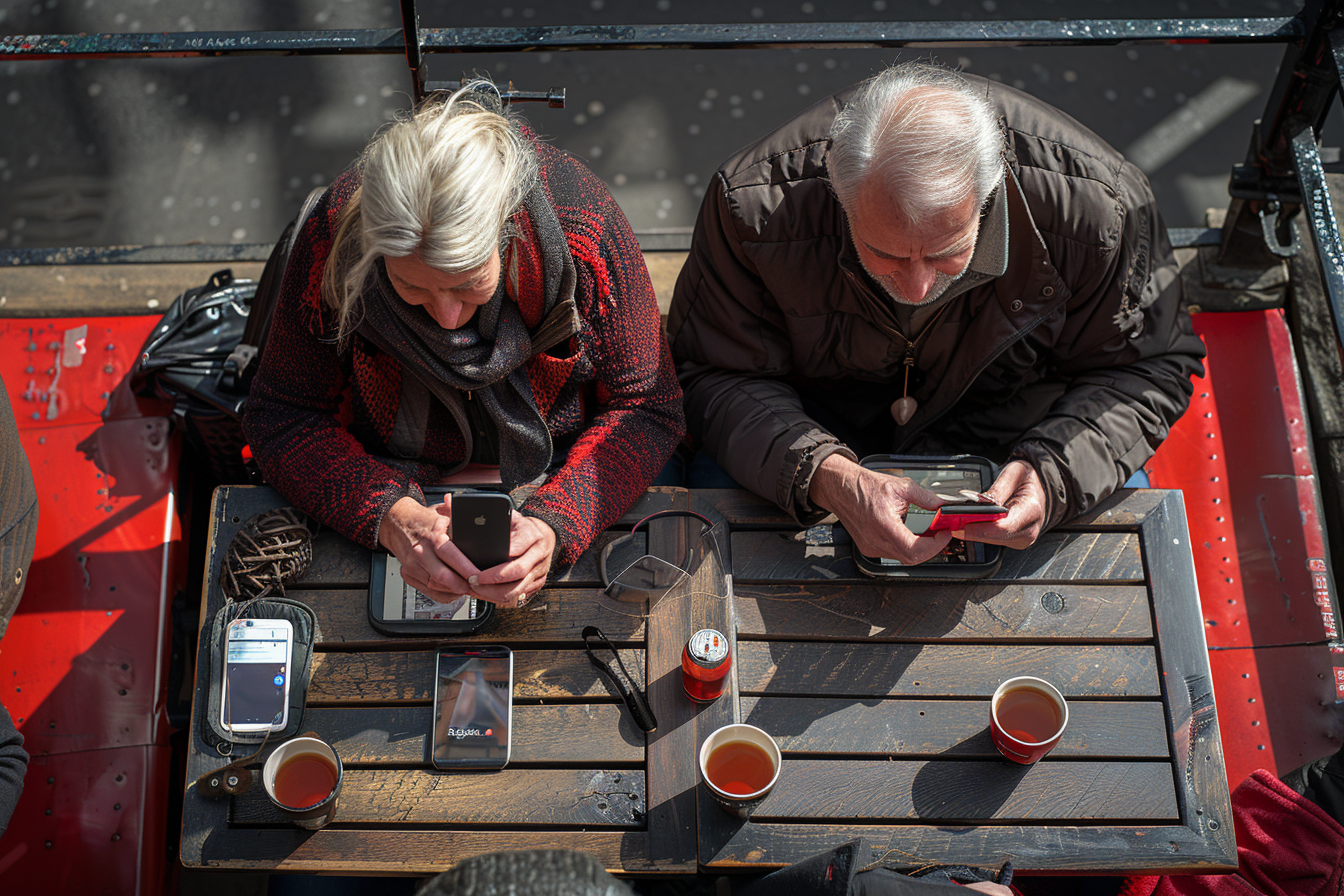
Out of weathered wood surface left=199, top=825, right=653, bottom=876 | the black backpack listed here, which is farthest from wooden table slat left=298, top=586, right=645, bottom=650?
the black backpack

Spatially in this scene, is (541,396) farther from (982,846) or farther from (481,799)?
(982,846)

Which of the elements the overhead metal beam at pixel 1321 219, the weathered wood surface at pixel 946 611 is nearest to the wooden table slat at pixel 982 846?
the weathered wood surface at pixel 946 611

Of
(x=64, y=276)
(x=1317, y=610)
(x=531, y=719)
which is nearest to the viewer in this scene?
(x=531, y=719)

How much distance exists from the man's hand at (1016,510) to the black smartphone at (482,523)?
0.91 meters

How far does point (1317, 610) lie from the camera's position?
2566 millimetres

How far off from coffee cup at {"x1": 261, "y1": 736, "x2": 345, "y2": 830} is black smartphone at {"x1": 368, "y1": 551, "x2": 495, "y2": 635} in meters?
0.26

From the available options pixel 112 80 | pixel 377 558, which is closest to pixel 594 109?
pixel 112 80

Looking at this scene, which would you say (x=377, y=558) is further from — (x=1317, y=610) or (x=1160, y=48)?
(x=1160, y=48)

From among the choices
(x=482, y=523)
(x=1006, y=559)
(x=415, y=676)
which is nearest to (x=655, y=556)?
(x=482, y=523)

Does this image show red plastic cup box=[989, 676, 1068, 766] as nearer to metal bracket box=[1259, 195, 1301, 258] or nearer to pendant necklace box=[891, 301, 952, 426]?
pendant necklace box=[891, 301, 952, 426]

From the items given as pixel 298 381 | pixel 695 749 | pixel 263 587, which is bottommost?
pixel 695 749

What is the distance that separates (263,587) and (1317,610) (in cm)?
255

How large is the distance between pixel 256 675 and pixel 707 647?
0.88 metres

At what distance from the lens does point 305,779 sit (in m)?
1.86
